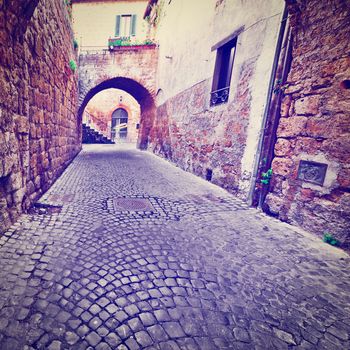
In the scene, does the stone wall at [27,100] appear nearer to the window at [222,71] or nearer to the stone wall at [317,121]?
the stone wall at [317,121]

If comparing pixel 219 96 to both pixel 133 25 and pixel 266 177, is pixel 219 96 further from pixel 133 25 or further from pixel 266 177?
pixel 133 25

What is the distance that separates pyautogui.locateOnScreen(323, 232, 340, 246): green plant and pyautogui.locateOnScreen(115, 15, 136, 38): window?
18485 mm

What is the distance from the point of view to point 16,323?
1.47 m

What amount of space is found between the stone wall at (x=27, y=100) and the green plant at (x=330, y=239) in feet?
14.1

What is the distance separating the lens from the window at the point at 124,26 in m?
16.3

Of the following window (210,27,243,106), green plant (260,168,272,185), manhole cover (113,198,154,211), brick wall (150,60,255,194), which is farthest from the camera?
window (210,27,243,106)

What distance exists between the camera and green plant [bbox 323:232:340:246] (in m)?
2.90

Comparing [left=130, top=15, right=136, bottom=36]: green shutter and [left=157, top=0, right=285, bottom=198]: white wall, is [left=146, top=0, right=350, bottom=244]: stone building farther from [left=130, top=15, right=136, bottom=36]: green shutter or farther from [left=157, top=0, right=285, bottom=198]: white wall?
[left=130, top=15, right=136, bottom=36]: green shutter

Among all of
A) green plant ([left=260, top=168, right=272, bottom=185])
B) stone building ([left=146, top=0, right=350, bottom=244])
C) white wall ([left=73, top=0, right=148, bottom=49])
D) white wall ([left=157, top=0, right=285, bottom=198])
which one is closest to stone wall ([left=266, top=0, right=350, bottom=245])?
stone building ([left=146, top=0, right=350, bottom=244])

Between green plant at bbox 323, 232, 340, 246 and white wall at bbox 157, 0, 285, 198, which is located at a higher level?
white wall at bbox 157, 0, 285, 198

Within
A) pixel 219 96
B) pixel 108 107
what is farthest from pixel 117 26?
pixel 219 96

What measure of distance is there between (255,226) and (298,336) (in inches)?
77.5

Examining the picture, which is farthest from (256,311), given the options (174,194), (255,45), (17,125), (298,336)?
(255,45)

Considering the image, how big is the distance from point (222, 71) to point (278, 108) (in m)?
2.94
